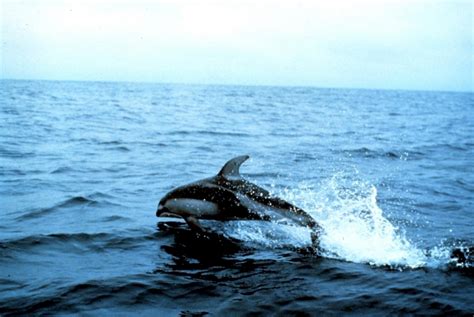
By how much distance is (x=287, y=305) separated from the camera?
4.98 meters

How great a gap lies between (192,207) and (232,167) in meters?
0.88

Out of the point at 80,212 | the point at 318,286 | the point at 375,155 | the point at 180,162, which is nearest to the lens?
the point at 318,286

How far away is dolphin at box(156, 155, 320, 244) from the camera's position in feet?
23.0

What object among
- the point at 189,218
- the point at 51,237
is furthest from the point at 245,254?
the point at 51,237

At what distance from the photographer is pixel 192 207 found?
736 centimetres

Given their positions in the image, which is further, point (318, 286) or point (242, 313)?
point (318, 286)

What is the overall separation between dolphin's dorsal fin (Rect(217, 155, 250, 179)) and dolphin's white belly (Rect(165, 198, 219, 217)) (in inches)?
19.1

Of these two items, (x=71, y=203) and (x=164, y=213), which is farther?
(x=71, y=203)

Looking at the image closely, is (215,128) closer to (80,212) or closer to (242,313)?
(80,212)

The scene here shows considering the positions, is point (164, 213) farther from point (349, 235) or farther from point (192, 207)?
point (349, 235)

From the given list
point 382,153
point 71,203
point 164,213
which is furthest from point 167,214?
point 382,153

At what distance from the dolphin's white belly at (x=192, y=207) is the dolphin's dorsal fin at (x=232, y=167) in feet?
1.59

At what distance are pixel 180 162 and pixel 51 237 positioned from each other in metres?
7.24

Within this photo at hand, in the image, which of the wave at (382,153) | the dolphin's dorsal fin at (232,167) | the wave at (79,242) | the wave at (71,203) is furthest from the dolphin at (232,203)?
the wave at (382,153)
